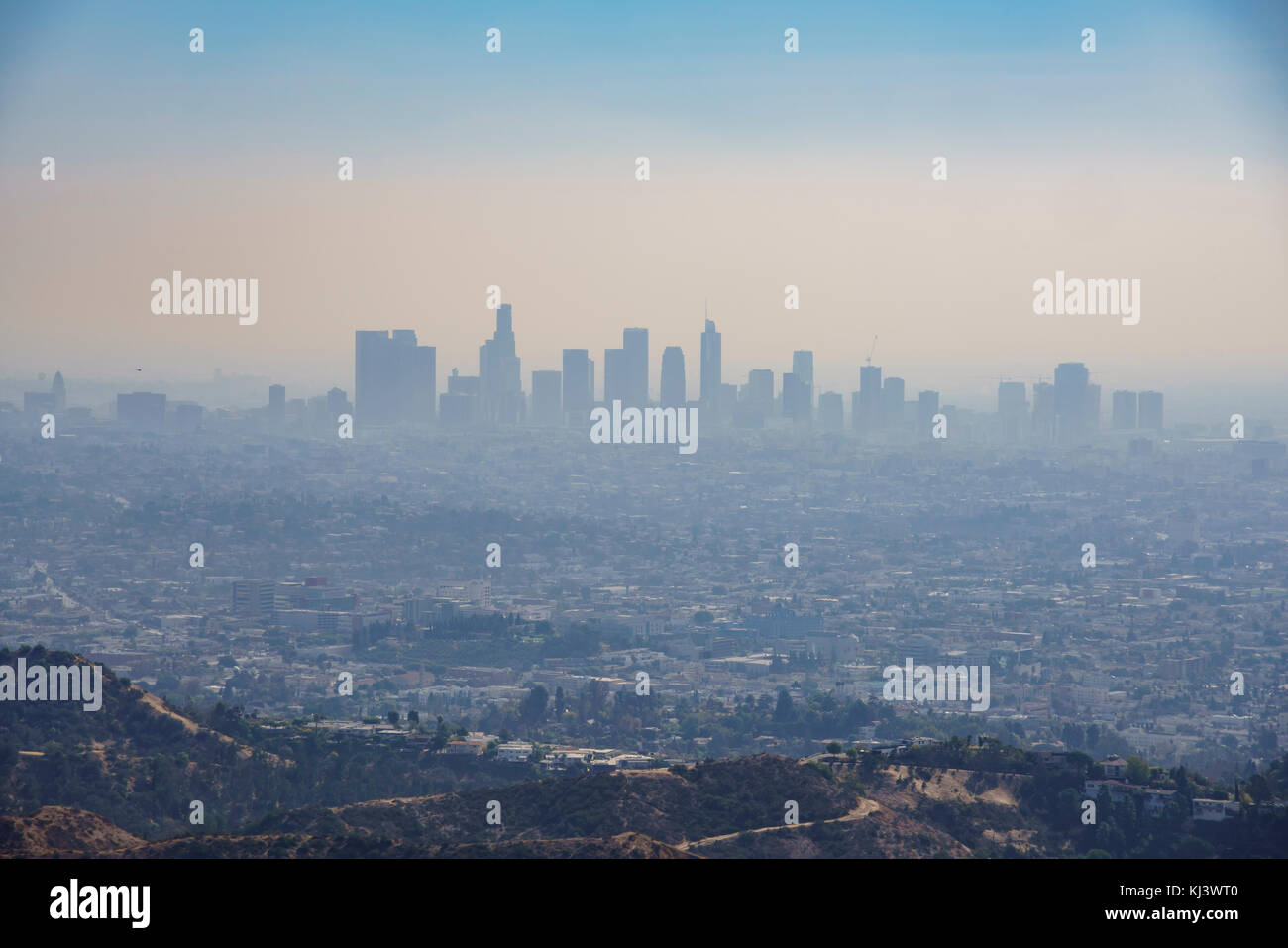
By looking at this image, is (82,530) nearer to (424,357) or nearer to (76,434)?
(76,434)

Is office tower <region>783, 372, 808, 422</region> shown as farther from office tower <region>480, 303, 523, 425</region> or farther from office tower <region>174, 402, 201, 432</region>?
office tower <region>174, 402, 201, 432</region>

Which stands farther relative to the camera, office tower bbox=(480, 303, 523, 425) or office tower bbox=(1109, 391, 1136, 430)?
office tower bbox=(480, 303, 523, 425)

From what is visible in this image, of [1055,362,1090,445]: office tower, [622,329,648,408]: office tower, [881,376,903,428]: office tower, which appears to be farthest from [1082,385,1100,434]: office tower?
[622,329,648,408]: office tower

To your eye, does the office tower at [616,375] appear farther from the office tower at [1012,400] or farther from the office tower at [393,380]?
the office tower at [1012,400]

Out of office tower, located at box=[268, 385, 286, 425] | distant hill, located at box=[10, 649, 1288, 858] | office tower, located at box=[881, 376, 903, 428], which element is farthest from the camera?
office tower, located at box=[268, 385, 286, 425]

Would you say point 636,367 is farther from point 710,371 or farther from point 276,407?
point 276,407
